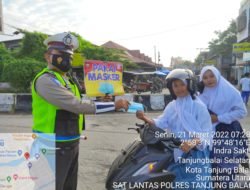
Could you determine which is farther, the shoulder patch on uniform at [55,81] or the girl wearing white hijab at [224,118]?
the girl wearing white hijab at [224,118]

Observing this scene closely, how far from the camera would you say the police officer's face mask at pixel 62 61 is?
2539 mm

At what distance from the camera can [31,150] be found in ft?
8.86

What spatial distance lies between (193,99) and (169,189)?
2.60ft

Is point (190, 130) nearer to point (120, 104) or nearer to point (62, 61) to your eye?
point (120, 104)

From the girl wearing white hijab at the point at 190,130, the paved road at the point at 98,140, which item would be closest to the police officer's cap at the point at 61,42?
the girl wearing white hijab at the point at 190,130

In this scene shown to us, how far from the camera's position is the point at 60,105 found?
2447 millimetres

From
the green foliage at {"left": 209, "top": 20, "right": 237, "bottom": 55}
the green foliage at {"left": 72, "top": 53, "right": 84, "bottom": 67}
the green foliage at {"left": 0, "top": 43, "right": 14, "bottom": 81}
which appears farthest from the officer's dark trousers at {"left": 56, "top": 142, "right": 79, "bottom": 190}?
the green foliage at {"left": 209, "top": 20, "right": 237, "bottom": 55}

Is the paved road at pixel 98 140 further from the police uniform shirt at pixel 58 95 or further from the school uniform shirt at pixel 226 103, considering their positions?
the police uniform shirt at pixel 58 95

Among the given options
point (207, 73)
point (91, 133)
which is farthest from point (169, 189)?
point (91, 133)

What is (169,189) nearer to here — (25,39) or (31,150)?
(31,150)

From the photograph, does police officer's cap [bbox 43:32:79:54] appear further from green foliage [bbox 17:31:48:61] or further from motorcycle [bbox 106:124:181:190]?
green foliage [bbox 17:31:48:61]

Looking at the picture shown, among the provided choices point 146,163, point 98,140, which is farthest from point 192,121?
point 98,140

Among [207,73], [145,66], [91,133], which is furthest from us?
[145,66]

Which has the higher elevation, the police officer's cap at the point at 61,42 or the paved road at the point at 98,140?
the police officer's cap at the point at 61,42
